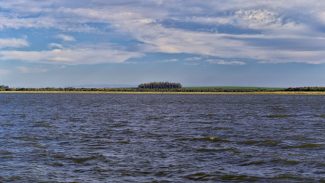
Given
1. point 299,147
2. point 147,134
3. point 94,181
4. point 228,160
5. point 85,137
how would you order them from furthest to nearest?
point 147,134 → point 85,137 → point 299,147 → point 228,160 → point 94,181

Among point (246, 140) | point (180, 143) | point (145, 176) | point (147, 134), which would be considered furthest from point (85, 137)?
point (145, 176)

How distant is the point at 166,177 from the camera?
17516 millimetres

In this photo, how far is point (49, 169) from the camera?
19.1 meters

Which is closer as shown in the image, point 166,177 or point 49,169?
point 166,177

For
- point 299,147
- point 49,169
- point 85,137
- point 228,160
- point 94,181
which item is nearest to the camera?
point 94,181

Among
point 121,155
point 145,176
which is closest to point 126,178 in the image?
point 145,176

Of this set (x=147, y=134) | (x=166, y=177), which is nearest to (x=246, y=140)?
(x=147, y=134)

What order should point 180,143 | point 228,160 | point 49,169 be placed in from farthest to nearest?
point 180,143
point 228,160
point 49,169

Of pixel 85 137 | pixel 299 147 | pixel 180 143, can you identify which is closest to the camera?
pixel 299 147

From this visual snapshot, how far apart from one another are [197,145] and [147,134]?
24.2 ft

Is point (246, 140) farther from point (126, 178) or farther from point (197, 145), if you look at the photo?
point (126, 178)

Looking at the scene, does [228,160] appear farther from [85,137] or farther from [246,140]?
[85,137]

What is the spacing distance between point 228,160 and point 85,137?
43.2 feet

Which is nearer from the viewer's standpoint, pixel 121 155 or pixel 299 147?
pixel 121 155
